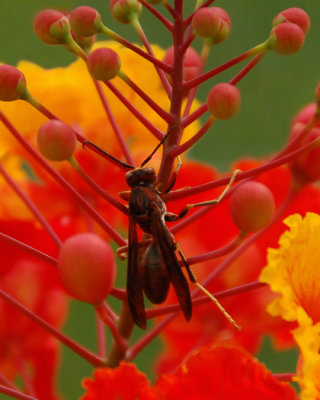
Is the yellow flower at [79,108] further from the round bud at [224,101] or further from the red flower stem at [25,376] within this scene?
the round bud at [224,101]

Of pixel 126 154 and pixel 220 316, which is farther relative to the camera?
pixel 220 316

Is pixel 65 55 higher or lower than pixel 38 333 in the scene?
higher

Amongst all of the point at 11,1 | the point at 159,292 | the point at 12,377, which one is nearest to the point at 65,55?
the point at 11,1

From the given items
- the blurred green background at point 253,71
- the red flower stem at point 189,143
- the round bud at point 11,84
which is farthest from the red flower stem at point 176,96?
the blurred green background at point 253,71

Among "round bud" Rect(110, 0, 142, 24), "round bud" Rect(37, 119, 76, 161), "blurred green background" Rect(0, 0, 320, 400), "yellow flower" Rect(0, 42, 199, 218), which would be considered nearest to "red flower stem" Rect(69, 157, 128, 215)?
"round bud" Rect(37, 119, 76, 161)

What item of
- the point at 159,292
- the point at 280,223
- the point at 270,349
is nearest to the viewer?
the point at 159,292

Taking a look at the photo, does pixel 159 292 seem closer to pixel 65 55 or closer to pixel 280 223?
pixel 280 223

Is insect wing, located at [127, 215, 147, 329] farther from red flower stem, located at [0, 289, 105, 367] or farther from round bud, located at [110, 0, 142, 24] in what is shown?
round bud, located at [110, 0, 142, 24]

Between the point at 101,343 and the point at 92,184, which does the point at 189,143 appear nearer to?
the point at 92,184
